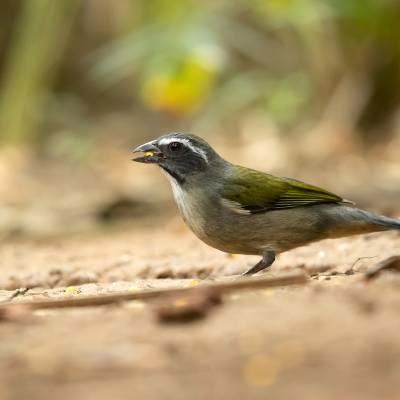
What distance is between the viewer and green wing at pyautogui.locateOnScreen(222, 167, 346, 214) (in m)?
5.98

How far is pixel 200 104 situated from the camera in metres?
14.8

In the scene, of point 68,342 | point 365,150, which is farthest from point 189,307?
point 365,150

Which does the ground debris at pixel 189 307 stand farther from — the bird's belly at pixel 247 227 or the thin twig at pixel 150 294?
the bird's belly at pixel 247 227

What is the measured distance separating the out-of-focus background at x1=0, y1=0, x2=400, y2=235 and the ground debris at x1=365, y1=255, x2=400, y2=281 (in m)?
3.53

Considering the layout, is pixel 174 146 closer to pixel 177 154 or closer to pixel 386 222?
pixel 177 154

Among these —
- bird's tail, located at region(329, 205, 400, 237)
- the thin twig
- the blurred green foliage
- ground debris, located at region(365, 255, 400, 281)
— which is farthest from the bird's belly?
the blurred green foliage

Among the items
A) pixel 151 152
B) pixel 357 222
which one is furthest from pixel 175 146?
pixel 357 222

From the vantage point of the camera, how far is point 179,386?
3.05m

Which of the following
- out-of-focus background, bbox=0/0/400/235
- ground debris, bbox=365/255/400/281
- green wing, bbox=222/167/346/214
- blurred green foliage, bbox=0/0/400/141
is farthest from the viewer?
blurred green foliage, bbox=0/0/400/141

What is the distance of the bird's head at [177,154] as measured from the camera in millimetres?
6215

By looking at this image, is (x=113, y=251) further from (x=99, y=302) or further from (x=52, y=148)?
(x=52, y=148)

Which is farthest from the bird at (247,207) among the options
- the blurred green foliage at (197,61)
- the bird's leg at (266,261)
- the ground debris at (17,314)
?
the blurred green foliage at (197,61)

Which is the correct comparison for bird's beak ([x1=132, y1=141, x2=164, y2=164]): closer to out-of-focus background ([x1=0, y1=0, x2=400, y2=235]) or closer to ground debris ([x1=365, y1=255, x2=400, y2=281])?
ground debris ([x1=365, y1=255, x2=400, y2=281])

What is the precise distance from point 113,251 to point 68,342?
13.8ft
